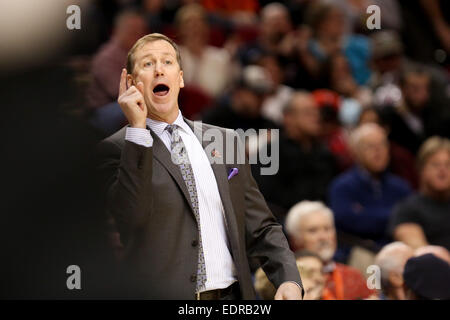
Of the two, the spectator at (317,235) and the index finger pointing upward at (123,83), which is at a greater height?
the index finger pointing upward at (123,83)

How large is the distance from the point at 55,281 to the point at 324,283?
5.75 feet

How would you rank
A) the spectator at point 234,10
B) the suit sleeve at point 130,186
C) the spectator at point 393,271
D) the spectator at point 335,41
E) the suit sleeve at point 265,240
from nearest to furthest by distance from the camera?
the suit sleeve at point 130,186 → the suit sleeve at point 265,240 → the spectator at point 393,271 → the spectator at point 335,41 → the spectator at point 234,10

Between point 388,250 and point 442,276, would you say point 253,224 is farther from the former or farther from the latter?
point 388,250

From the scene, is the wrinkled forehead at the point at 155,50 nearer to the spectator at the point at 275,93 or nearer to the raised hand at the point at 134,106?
the raised hand at the point at 134,106

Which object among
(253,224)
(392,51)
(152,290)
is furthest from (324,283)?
(392,51)

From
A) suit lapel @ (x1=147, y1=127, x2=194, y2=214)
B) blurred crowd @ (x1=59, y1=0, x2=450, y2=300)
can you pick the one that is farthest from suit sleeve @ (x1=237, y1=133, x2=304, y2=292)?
blurred crowd @ (x1=59, y1=0, x2=450, y2=300)

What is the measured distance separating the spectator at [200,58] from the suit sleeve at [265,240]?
3.35 metres

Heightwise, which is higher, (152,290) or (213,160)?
(213,160)

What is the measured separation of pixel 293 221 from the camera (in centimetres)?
387

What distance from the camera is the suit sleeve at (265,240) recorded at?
2146 mm

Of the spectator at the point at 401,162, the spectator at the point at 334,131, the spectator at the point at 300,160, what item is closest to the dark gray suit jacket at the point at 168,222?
the spectator at the point at 300,160

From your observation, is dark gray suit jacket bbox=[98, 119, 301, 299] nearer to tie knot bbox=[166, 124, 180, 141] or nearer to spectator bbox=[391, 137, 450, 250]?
tie knot bbox=[166, 124, 180, 141]

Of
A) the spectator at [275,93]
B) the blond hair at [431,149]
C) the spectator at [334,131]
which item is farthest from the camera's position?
the spectator at [275,93]

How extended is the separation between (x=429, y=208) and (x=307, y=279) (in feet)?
6.14
